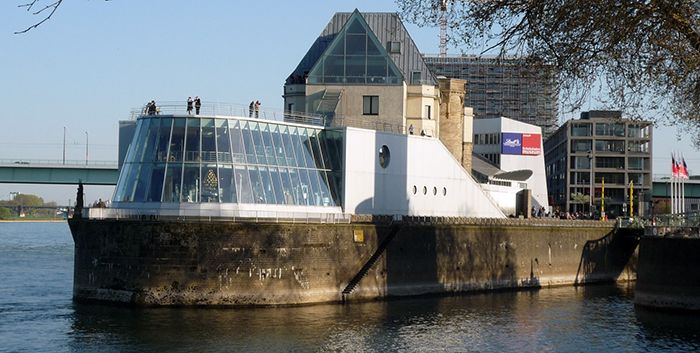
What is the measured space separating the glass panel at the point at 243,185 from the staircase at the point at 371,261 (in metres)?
7.90

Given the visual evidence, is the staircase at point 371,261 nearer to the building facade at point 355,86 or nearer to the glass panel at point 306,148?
the glass panel at point 306,148

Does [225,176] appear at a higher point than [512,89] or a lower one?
lower

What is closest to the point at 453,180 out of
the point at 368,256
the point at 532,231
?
the point at 532,231

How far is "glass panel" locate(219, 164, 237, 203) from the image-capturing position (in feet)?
173

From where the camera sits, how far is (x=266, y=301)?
4938 cm

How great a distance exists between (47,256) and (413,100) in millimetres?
46804

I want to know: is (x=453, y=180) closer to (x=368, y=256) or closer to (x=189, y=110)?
(x=368, y=256)

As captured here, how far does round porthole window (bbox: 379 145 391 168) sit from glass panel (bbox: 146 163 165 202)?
1598 centimetres

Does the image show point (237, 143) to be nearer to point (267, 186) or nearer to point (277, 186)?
point (267, 186)

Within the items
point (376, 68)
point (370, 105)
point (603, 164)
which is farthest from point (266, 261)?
point (603, 164)

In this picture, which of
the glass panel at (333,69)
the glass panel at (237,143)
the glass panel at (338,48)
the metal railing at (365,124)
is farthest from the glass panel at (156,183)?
the glass panel at (338,48)

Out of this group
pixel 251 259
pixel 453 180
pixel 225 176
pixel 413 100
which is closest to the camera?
pixel 251 259

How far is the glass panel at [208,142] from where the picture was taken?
5331 cm

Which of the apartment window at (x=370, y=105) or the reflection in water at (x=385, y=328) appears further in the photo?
the apartment window at (x=370, y=105)
